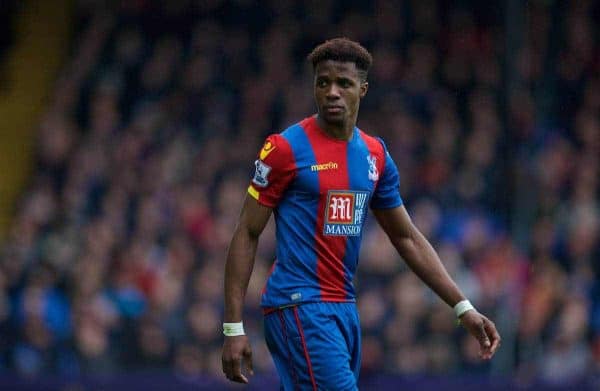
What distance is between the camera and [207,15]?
14.3m

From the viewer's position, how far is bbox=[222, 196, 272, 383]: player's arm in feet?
18.9

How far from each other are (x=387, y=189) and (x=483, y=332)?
77 cm

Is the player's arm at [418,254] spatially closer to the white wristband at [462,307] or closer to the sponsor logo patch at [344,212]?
the white wristband at [462,307]

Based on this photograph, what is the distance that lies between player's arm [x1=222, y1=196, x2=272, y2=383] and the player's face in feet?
1.62

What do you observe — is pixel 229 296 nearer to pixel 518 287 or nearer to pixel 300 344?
pixel 300 344

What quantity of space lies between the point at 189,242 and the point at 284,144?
598 centimetres

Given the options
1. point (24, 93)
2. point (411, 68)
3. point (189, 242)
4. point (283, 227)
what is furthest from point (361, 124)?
point (283, 227)

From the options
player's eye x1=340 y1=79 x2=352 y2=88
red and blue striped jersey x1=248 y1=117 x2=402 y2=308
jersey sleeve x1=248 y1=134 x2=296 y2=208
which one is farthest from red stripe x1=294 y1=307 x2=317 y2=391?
player's eye x1=340 y1=79 x2=352 y2=88

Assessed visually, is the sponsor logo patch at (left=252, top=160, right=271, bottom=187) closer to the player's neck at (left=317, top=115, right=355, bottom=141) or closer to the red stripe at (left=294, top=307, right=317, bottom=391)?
the player's neck at (left=317, top=115, right=355, bottom=141)

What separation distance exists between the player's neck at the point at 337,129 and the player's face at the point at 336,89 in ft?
0.11

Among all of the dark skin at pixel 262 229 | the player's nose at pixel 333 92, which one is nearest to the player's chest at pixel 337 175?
the dark skin at pixel 262 229

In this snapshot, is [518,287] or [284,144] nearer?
[284,144]

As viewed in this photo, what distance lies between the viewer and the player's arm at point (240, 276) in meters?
5.77

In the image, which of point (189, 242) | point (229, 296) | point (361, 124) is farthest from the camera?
point (361, 124)
